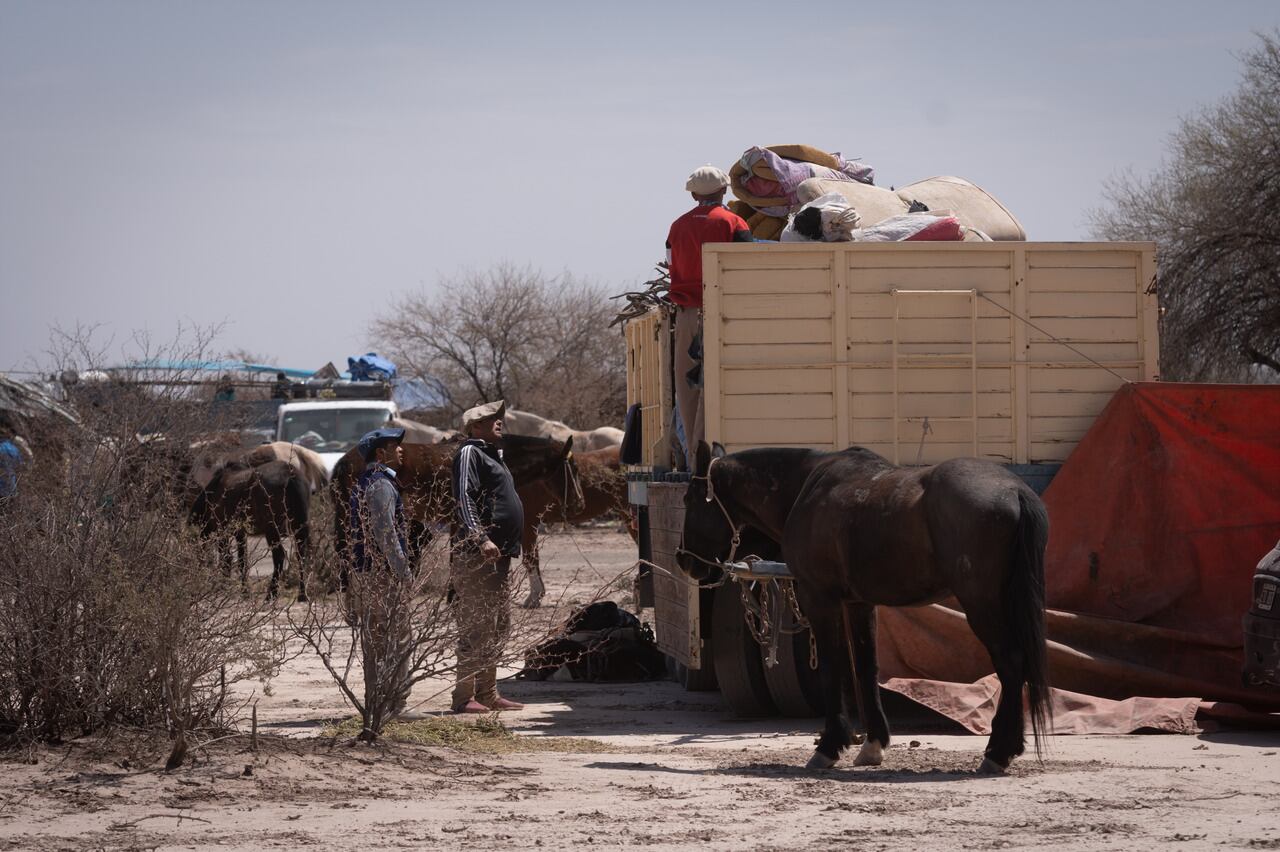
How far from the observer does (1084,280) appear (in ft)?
31.4

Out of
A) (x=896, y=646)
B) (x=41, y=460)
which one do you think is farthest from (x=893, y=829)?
(x=41, y=460)

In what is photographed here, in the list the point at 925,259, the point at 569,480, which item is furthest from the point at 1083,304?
the point at 569,480

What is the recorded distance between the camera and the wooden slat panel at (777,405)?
9.44 metres

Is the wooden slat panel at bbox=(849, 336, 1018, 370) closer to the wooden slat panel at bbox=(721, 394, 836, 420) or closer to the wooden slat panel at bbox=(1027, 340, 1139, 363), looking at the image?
the wooden slat panel at bbox=(1027, 340, 1139, 363)

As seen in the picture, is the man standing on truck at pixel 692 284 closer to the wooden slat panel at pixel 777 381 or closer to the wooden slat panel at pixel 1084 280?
the wooden slat panel at pixel 777 381

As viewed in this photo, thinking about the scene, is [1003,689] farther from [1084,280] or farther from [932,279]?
[1084,280]

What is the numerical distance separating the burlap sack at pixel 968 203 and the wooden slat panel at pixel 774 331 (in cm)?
128

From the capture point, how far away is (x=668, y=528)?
382 inches

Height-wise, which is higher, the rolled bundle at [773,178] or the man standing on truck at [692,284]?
the rolled bundle at [773,178]

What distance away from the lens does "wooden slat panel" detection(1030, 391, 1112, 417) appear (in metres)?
9.61

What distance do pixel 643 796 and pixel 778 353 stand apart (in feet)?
12.0

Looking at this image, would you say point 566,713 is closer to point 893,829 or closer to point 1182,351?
point 893,829

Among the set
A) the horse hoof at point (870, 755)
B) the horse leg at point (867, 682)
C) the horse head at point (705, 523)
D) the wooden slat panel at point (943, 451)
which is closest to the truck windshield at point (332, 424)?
the wooden slat panel at point (943, 451)

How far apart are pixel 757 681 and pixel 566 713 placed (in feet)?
4.60
